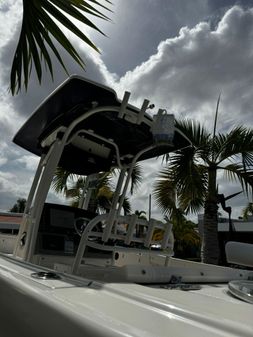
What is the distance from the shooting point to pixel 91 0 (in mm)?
2100

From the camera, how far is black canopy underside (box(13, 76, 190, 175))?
2889mm

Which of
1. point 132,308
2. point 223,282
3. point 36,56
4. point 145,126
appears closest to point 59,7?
point 36,56

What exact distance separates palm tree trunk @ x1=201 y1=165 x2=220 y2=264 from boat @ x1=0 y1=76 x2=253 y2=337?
2.75 meters

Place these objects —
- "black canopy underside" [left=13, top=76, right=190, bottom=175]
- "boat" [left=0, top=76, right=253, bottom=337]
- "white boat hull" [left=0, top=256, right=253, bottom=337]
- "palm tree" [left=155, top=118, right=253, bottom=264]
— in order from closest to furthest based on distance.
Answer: "white boat hull" [left=0, top=256, right=253, bottom=337] < "boat" [left=0, top=76, right=253, bottom=337] < "black canopy underside" [left=13, top=76, right=190, bottom=175] < "palm tree" [left=155, top=118, right=253, bottom=264]

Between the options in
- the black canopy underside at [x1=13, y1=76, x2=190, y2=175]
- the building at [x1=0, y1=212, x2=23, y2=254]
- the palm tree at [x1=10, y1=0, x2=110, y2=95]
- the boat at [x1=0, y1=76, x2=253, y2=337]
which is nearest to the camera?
the boat at [x1=0, y1=76, x2=253, y2=337]

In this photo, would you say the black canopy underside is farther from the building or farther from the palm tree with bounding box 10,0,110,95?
the building

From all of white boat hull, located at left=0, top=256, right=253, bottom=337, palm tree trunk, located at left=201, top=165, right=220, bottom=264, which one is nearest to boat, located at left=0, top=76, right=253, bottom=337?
white boat hull, located at left=0, top=256, right=253, bottom=337

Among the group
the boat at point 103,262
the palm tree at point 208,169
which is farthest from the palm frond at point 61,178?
the palm tree at point 208,169

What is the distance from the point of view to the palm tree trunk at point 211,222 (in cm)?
663

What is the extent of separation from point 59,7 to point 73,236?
244 centimetres

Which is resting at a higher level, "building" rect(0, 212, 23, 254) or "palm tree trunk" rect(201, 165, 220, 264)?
"palm tree trunk" rect(201, 165, 220, 264)

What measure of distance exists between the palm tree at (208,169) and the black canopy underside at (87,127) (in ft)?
7.77

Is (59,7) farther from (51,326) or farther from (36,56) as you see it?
(51,326)

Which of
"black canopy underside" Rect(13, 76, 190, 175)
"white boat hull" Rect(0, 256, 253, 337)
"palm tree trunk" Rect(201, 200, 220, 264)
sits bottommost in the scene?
"white boat hull" Rect(0, 256, 253, 337)
